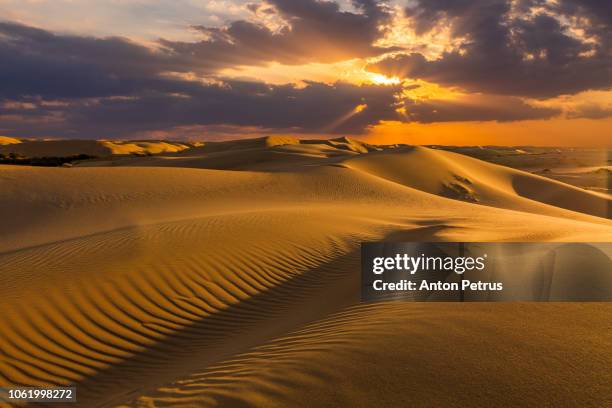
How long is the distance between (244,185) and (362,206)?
21.4 feet

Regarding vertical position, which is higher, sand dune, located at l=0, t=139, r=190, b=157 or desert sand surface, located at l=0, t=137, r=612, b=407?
sand dune, located at l=0, t=139, r=190, b=157

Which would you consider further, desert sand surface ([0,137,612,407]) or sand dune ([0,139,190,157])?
sand dune ([0,139,190,157])

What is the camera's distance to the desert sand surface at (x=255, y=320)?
12.3 ft

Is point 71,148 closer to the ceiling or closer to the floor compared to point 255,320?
closer to the ceiling

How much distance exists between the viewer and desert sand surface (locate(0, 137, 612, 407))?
12.3 feet

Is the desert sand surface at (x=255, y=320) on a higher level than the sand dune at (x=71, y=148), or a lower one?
lower

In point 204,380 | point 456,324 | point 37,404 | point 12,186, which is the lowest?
point 37,404

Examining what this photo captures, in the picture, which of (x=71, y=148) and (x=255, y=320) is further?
(x=71, y=148)

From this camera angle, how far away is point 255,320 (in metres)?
7.50

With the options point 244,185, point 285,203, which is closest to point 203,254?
point 285,203

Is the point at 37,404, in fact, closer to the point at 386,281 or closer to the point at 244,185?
the point at 386,281

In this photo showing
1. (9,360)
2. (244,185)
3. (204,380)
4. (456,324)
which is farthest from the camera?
(244,185)

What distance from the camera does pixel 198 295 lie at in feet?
26.8

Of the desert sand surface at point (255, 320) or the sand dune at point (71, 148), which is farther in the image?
the sand dune at point (71, 148)
